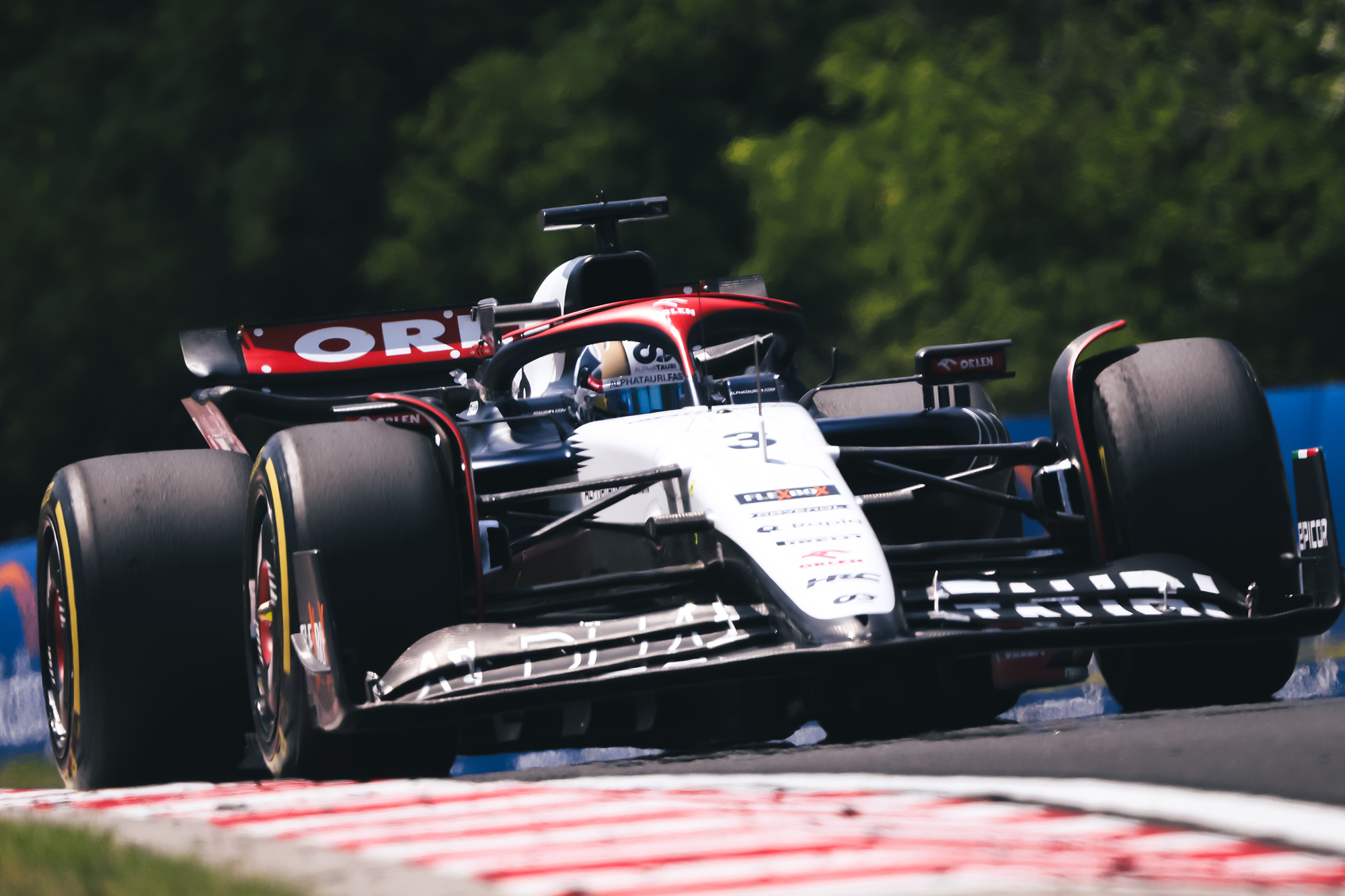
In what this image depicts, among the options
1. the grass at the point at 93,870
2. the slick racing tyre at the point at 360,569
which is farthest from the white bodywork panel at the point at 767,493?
the grass at the point at 93,870

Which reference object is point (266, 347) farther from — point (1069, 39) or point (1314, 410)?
point (1069, 39)

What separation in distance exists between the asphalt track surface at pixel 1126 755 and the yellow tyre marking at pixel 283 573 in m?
0.72

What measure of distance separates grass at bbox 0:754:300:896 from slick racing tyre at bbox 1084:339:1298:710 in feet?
11.9

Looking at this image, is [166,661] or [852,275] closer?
[166,661]

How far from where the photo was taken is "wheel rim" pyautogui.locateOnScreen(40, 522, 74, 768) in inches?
280

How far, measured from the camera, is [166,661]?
680cm

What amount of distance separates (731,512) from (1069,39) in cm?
1399

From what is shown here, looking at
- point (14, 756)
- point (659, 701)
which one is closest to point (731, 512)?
point (659, 701)

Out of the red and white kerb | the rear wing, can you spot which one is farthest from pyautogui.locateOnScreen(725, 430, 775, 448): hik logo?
the rear wing

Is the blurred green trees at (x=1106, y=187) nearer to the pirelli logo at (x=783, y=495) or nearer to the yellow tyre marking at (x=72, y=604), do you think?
the pirelli logo at (x=783, y=495)

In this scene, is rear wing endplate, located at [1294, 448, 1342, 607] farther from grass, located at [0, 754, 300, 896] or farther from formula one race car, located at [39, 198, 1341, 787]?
grass, located at [0, 754, 300, 896]

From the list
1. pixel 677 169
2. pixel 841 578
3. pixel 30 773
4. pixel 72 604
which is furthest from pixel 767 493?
pixel 677 169

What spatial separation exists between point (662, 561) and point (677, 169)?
57.3ft

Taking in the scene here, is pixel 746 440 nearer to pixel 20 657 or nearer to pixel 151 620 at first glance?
pixel 151 620
